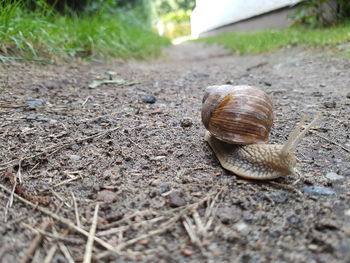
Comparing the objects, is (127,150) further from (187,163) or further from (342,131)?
(342,131)

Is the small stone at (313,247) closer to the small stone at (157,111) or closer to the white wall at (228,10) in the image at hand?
the small stone at (157,111)

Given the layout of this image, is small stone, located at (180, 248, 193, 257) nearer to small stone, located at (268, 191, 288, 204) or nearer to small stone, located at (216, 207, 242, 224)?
small stone, located at (216, 207, 242, 224)

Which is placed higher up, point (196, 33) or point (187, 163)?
point (187, 163)

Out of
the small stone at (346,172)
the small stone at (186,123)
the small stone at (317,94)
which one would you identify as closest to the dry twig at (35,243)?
the small stone at (186,123)

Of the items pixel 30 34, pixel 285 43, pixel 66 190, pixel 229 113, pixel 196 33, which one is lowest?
pixel 196 33

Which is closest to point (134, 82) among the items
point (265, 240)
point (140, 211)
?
point (140, 211)

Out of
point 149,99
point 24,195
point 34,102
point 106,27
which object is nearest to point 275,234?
point 24,195

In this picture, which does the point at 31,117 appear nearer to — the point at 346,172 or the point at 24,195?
the point at 24,195
